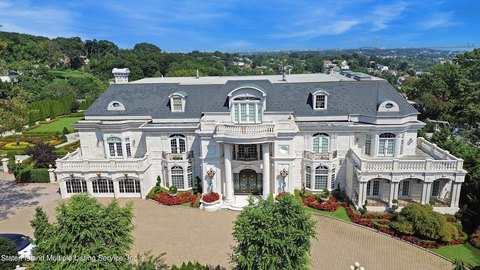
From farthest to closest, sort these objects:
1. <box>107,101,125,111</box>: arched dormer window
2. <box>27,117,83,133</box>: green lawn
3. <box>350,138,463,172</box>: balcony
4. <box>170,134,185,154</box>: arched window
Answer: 1. <box>27,117,83,133</box>: green lawn
2. <box>107,101,125,111</box>: arched dormer window
3. <box>170,134,185,154</box>: arched window
4. <box>350,138,463,172</box>: balcony

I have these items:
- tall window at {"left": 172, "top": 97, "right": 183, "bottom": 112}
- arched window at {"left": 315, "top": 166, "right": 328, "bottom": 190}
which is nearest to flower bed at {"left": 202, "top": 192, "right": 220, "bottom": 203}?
tall window at {"left": 172, "top": 97, "right": 183, "bottom": 112}

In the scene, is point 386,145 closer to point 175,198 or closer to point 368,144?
point 368,144

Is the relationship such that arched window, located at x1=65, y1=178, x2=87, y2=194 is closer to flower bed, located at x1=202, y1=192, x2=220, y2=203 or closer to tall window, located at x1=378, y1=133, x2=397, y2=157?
flower bed, located at x1=202, y1=192, x2=220, y2=203

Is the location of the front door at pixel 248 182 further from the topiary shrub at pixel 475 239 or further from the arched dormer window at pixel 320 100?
the topiary shrub at pixel 475 239

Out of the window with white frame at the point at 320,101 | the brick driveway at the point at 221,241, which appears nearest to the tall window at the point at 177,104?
the brick driveway at the point at 221,241

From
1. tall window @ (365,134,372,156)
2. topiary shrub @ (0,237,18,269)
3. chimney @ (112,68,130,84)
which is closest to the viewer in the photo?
topiary shrub @ (0,237,18,269)
